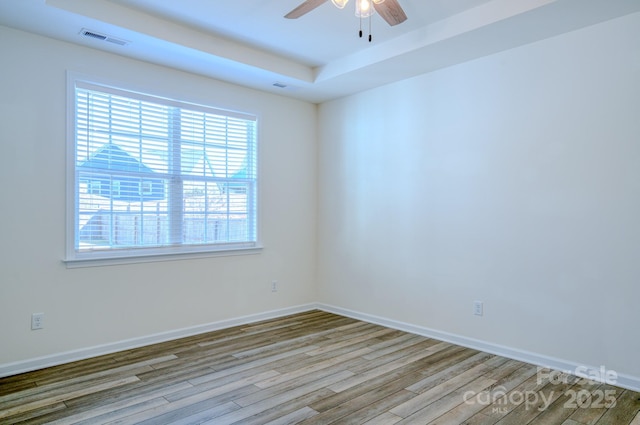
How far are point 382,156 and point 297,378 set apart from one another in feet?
8.34

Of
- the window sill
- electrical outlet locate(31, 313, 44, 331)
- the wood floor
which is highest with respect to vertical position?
the window sill

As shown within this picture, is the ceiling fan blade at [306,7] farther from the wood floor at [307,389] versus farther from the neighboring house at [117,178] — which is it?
the wood floor at [307,389]

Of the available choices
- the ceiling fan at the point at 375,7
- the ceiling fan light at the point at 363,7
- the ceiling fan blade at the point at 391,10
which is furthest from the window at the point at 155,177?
the ceiling fan blade at the point at 391,10

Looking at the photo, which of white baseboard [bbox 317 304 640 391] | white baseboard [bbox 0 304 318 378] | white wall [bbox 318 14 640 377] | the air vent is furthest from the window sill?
the air vent

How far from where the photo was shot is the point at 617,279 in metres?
2.94

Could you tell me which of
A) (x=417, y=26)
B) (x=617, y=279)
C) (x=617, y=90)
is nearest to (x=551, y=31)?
(x=617, y=90)

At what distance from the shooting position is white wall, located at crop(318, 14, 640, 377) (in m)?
2.95

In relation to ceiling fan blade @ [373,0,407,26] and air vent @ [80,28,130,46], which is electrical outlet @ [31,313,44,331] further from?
ceiling fan blade @ [373,0,407,26]

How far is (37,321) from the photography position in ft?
10.6

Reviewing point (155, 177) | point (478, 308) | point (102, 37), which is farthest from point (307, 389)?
point (102, 37)

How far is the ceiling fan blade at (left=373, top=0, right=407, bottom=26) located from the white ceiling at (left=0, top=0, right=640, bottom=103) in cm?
46

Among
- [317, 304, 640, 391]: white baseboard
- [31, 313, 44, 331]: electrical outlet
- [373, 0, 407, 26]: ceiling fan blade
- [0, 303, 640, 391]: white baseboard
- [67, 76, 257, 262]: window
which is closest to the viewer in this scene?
[373, 0, 407, 26]: ceiling fan blade

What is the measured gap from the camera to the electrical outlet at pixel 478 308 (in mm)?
3686

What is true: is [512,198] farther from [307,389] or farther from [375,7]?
[307,389]
